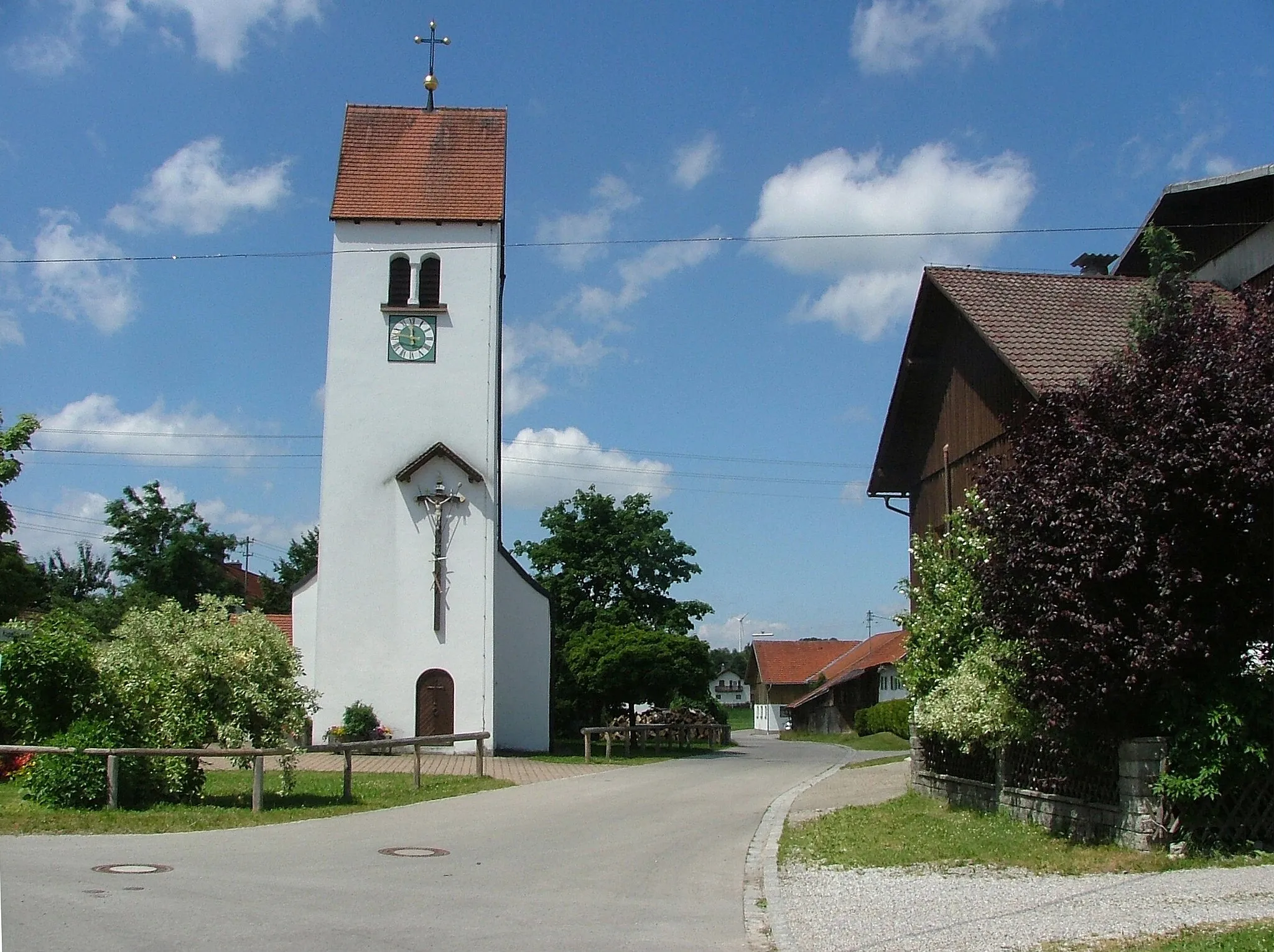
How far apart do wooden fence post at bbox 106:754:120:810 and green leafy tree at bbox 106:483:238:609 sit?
151ft

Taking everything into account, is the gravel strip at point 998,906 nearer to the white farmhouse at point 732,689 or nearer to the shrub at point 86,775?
the shrub at point 86,775

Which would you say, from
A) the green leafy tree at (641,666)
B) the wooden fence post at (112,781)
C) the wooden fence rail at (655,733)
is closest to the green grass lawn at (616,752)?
the wooden fence rail at (655,733)

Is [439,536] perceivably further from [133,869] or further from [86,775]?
[133,869]

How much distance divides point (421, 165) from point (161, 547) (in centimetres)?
3359

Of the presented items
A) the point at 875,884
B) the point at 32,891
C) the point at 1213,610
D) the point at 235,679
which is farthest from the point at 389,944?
the point at 235,679

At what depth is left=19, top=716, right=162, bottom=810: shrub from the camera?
14242 mm

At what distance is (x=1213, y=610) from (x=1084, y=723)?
1596 mm

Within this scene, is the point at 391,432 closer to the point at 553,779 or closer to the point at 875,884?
the point at 553,779

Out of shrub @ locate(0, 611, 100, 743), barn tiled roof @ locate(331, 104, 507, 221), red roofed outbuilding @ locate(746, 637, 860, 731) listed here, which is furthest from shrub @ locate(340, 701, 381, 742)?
red roofed outbuilding @ locate(746, 637, 860, 731)

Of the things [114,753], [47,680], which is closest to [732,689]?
[47,680]

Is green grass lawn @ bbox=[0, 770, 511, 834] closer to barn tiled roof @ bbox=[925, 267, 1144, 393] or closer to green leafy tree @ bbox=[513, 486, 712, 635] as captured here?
barn tiled roof @ bbox=[925, 267, 1144, 393]

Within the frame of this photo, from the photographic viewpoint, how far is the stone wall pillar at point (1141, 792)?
11.1 metres

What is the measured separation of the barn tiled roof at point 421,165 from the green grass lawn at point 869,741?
20180mm

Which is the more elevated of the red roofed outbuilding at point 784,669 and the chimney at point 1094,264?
the chimney at point 1094,264
